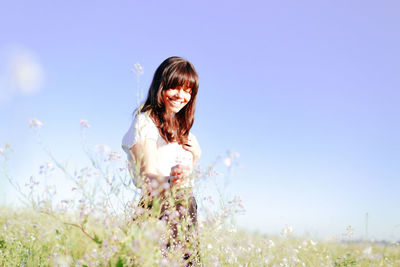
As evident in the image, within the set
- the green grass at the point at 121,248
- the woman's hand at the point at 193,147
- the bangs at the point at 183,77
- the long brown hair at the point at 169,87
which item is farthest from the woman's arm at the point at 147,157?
the bangs at the point at 183,77

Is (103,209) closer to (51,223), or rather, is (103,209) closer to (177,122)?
(51,223)

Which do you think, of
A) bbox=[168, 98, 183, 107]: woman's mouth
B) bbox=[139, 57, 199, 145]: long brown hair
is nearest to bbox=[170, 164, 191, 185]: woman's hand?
bbox=[139, 57, 199, 145]: long brown hair

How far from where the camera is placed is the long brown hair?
374 centimetres

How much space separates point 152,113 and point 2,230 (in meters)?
3.04

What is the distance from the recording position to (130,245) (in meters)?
1.88

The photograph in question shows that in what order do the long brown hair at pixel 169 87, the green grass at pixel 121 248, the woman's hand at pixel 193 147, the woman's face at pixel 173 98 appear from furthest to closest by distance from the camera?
the woman's hand at pixel 193 147, the woman's face at pixel 173 98, the long brown hair at pixel 169 87, the green grass at pixel 121 248

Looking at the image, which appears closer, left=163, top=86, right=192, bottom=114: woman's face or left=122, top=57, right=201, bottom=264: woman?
left=122, top=57, right=201, bottom=264: woman

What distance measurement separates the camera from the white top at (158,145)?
10.7 ft

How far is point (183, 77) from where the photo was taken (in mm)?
3961

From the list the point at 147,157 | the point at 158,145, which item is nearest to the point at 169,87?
the point at 158,145

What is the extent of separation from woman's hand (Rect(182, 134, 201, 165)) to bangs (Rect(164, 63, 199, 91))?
61cm

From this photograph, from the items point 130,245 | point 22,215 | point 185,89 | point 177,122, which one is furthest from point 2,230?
point 130,245

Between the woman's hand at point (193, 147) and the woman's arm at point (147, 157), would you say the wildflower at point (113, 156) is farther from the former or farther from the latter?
the woman's hand at point (193, 147)

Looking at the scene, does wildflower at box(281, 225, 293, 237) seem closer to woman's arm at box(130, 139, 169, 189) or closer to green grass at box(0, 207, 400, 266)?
green grass at box(0, 207, 400, 266)
